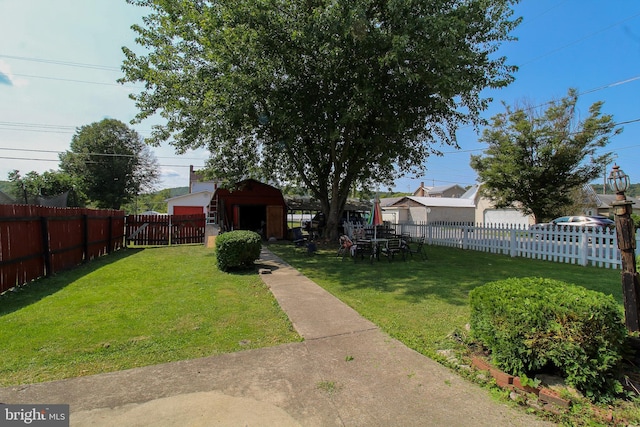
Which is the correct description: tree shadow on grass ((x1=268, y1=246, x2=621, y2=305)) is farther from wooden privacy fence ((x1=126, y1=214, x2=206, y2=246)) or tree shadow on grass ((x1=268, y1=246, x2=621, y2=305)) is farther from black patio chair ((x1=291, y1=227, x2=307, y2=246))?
wooden privacy fence ((x1=126, y1=214, x2=206, y2=246))

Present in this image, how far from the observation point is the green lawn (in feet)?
15.3

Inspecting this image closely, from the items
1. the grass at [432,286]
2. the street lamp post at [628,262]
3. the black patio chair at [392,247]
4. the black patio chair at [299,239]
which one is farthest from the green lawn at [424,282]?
the black patio chair at [299,239]

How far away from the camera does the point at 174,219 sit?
16594 mm

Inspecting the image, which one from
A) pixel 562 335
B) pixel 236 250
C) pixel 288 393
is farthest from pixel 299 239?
pixel 562 335

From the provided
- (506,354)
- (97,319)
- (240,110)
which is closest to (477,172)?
(240,110)

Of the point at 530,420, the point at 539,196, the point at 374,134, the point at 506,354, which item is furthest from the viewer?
the point at 539,196

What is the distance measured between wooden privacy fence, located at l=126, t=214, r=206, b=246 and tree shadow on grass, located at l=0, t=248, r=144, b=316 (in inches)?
244

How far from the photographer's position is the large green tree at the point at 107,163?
37.4 metres

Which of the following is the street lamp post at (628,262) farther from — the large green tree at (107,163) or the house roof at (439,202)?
the large green tree at (107,163)

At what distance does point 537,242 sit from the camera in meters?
11.1

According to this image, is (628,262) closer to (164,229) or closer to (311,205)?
(164,229)

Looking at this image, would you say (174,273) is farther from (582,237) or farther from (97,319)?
(582,237)

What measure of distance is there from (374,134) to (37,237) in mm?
10891

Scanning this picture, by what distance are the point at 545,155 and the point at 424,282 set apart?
1397cm
